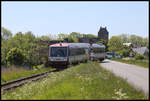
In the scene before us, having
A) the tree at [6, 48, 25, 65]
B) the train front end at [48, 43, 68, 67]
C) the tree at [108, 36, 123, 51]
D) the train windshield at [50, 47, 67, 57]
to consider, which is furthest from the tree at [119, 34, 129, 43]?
the tree at [6, 48, 25, 65]

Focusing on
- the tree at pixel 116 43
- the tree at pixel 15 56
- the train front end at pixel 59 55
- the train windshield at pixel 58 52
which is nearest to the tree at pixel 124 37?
the tree at pixel 116 43

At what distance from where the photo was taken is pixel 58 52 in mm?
33906

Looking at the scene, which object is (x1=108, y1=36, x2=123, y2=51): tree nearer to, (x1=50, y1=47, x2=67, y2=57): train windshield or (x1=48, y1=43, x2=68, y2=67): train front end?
(x1=48, y1=43, x2=68, y2=67): train front end

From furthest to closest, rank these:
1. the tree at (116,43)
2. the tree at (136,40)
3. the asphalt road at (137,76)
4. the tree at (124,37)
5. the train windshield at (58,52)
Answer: the train windshield at (58,52), the asphalt road at (137,76), the tree at (124,37), the tree at (116,43), the tree at (136,40)

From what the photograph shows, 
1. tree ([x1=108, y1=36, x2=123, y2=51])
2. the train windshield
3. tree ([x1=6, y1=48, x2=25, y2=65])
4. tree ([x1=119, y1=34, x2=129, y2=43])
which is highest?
tree ([x1=119, y1=34, x2=129, y2=43])

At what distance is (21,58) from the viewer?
37.6 m

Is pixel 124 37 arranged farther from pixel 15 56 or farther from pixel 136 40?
pixel 15 56

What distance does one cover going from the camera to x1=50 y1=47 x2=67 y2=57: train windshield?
33.7m

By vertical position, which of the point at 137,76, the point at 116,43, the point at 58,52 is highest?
the point at 116,43

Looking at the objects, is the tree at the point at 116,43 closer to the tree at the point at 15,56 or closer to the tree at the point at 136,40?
the tree at the point at 136,40

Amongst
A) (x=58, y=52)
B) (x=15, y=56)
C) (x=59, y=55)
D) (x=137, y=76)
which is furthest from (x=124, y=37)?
(x=15, y=56)

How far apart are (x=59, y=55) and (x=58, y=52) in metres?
0.35

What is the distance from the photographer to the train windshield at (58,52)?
33688mm

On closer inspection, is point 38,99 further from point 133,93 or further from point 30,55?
point 30,55
